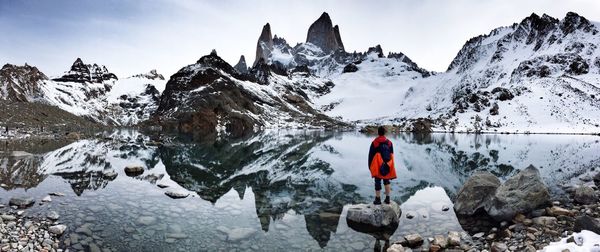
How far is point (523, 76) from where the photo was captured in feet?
565

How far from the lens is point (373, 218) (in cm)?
1502

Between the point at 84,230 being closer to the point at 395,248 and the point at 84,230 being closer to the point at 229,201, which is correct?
the point at 229,201

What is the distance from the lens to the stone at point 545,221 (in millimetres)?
13703

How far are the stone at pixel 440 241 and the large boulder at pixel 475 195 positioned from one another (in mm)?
4779

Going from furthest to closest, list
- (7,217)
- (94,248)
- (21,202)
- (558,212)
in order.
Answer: (21,202)
(558,212)
(7,217)
(94,248)

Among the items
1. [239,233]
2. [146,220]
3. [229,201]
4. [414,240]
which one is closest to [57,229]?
[146,220]

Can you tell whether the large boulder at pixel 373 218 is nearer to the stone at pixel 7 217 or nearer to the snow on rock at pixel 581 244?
the snow on rock at pixel 581 244

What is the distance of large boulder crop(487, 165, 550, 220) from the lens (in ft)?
51.1

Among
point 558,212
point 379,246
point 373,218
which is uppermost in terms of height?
point 558,212

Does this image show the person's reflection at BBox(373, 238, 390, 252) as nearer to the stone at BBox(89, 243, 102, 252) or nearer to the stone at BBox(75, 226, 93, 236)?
the stone at BBox(89, 243, 102, 252)

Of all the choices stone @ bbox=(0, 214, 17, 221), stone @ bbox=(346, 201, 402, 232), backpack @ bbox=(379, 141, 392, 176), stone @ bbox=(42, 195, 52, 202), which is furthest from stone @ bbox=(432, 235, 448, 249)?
stone @ bbox=(42, 195, 52, 202)

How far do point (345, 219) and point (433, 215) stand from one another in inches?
173

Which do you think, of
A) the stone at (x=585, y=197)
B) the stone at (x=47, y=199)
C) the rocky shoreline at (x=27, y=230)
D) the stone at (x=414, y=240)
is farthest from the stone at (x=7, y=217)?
the stone at (x=585, y=197)

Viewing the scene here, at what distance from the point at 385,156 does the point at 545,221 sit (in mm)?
6676
